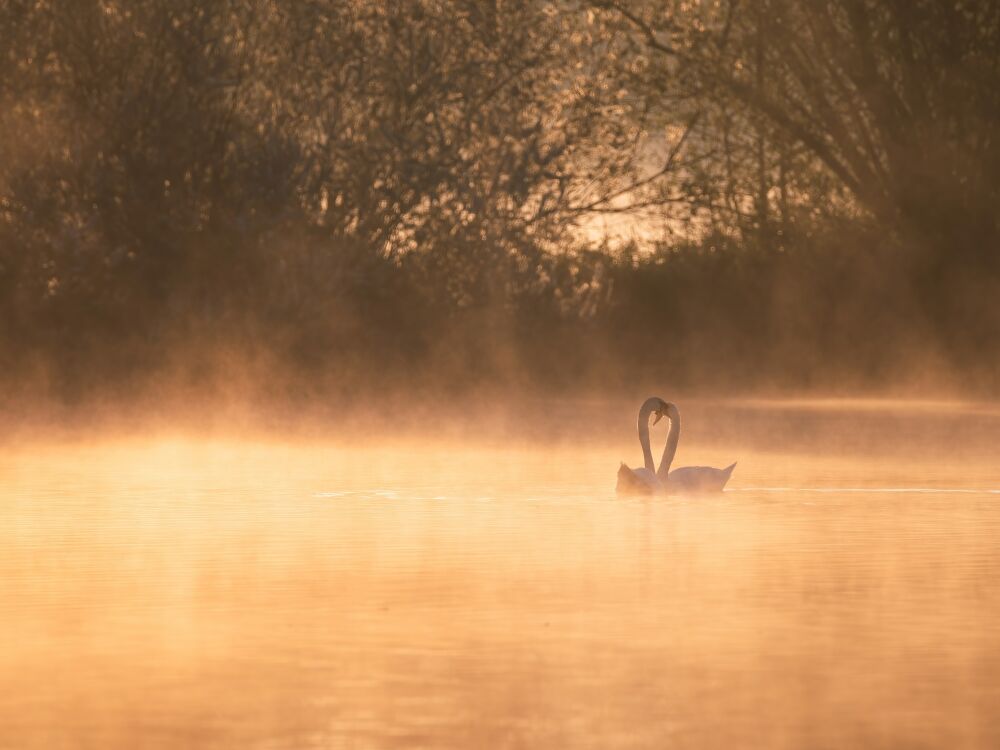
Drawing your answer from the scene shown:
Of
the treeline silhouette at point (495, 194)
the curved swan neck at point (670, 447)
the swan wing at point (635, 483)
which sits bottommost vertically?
the swan wing at point (635, 483)

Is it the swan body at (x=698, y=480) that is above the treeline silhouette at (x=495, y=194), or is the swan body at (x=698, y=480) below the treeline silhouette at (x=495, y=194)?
below

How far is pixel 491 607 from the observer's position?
10.6 metres

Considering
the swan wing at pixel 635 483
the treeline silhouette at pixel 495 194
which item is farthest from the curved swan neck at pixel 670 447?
the treeline silhouette at pixel 495 194

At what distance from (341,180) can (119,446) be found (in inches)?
446

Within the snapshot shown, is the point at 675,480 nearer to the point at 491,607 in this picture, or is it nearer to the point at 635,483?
the point at 635,483

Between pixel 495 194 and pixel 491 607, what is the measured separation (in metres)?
24.3

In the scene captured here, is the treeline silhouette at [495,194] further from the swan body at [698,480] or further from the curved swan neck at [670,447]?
the swan body at [698,480]

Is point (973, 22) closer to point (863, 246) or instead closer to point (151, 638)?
point (863, 246)

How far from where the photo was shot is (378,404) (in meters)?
28.9

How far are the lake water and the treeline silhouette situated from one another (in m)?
11.3

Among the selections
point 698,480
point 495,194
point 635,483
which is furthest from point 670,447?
point 495,194

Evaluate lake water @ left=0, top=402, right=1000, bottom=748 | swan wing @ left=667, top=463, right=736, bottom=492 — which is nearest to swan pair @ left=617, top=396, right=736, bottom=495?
swan wing @ left=667, top=463, right=736, bottom=492

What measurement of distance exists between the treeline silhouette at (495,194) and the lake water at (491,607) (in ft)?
36.9

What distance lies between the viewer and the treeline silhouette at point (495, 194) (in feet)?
100
